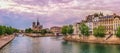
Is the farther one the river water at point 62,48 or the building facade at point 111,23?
the building facade at point 111,23

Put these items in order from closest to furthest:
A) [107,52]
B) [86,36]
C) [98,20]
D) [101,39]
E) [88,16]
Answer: [107,52]
[101,39]
[86,36]
[98,20]
[88,16]

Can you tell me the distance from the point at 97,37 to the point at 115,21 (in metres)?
16.8

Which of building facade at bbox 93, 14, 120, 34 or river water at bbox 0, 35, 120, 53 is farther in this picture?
building facade at bbox 93, 14, 120, 34

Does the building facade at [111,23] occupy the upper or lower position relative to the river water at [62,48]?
upper

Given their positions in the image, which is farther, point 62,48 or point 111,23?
point 111,23

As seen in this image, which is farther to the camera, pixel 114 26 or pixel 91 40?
pixel 114 26

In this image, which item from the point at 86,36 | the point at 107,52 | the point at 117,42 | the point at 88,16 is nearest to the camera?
the point at 107,52

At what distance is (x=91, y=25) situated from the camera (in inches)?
5733

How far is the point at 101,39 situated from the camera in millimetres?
100562

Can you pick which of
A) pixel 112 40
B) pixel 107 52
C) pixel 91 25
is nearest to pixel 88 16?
pixel 91 25

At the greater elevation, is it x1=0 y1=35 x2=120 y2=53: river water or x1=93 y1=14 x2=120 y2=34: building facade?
x1=93 y1=14 x2=120 y2=34: building facade

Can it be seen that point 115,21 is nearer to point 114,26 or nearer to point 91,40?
point 114,26

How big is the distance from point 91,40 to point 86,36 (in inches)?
286

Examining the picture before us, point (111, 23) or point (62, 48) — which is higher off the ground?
point (111, 23)
